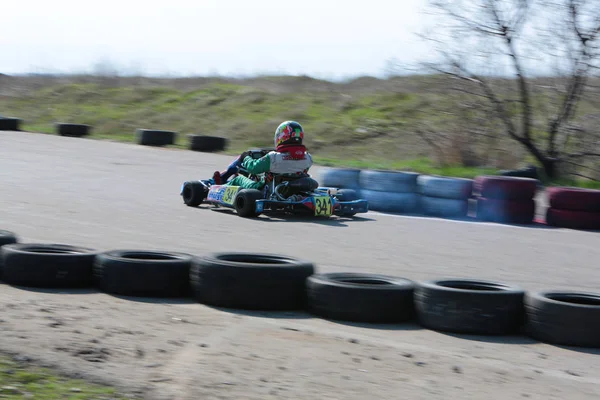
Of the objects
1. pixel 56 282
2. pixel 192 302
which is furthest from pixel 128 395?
pixel 56 282

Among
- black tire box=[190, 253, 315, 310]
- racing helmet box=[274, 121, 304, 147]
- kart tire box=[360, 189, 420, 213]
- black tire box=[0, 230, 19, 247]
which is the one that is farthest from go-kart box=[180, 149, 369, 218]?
black tire box=[190, 253, 315, 310]

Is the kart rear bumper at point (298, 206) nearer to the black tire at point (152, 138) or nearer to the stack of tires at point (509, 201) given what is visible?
the stack of tires at point (509, 201)

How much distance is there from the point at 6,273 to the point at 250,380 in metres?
3.07

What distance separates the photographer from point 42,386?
4469 mm

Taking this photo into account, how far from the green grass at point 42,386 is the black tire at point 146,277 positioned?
6.55 ft

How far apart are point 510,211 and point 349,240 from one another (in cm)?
315

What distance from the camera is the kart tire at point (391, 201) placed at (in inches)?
502

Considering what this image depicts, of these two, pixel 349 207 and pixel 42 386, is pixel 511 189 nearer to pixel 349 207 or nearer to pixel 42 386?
pixel 349 207

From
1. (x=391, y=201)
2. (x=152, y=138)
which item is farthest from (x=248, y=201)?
(x=152, y=138)

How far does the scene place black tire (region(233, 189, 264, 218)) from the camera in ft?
38.1

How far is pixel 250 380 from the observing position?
4734mm

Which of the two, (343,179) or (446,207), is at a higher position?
(343,179)

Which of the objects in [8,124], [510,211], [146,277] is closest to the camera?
[146,277]

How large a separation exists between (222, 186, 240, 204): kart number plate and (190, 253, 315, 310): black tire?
17.4ft
